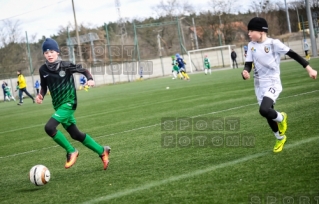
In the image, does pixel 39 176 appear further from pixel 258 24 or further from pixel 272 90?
pixel 258 24

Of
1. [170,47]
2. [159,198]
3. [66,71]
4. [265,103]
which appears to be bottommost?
[159,198]

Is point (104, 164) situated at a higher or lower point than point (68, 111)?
lower

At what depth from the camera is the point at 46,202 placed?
5938 mm

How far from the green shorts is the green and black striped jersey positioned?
0.09 meters

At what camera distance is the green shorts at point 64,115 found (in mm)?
7383

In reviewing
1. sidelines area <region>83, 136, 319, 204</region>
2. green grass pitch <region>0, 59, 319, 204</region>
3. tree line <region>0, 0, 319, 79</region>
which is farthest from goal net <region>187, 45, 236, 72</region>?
sidelines area <region>83, 136, 319, 204</region>

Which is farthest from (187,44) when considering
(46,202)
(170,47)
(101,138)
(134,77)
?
(46,202)

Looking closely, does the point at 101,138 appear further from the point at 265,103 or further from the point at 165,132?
the point at 265,103

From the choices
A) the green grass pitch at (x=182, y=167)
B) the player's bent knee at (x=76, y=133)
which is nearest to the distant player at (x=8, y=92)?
the green grass pitch at (x=182, y=167)

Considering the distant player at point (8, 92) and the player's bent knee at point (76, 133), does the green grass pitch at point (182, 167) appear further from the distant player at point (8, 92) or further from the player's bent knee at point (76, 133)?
the distant player at point (8, 92)

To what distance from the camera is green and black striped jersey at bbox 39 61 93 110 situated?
7633mm

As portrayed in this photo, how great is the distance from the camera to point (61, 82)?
25.1ft

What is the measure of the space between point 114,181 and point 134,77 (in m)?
49.3

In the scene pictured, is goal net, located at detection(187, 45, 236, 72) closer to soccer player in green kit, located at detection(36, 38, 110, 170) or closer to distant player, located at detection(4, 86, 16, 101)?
distant player, located at detection(4, 86, 16, 101)
